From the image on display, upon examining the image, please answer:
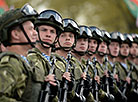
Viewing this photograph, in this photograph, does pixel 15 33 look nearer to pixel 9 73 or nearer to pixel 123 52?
pixel 9 73

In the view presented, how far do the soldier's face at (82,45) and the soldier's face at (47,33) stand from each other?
79.0 inches

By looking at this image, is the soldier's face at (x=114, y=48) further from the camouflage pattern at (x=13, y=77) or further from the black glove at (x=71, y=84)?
the camouflage pattern at (x=13, y=77)

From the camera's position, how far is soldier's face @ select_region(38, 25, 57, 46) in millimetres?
6383

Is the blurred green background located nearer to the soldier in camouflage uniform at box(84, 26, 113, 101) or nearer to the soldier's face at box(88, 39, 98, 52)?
the soldier in camouflage uniform at box(84, 26, 113, 101)

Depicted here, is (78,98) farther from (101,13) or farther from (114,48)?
(101,13)

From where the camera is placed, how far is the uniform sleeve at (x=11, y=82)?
169 inches

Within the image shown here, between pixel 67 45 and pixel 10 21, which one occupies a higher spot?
pixel 10 21

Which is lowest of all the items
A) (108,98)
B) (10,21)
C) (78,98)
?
(108,98)

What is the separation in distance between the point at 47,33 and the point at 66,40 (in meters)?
1.27

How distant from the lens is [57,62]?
273 inches

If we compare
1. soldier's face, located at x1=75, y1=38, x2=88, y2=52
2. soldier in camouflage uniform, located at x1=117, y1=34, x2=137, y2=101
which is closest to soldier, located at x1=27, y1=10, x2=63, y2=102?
soldier's face, located at x1=75, y1=38, x2=88, y2=52

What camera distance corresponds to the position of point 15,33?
4.95m

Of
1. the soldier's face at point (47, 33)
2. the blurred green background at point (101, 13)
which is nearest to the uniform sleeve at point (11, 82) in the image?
the soldier's face at point (47, 33)

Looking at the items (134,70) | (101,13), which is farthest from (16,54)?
(101,13)
